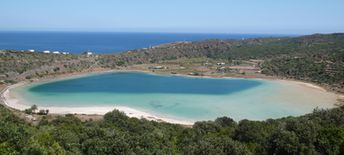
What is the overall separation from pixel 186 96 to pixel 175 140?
4829cm

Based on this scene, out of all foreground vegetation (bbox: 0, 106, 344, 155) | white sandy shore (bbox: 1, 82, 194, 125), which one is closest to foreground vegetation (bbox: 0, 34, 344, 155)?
foreground vegetation (bbox: 0, 106, 344, 155)

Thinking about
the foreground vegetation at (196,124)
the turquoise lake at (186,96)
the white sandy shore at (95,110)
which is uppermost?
the foreground vegetation at (196,124)

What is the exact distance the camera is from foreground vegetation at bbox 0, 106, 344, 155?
72.8 ft

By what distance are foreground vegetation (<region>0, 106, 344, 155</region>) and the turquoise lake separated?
23.9 metres

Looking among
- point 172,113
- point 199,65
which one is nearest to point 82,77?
point 199,65

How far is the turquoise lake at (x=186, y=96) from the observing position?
67250 millimetres

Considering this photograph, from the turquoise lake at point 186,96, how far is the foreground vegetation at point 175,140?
78.3 ft

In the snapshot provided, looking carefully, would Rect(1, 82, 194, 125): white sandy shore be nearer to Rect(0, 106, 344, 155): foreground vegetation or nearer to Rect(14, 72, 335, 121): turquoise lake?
Rect(14, 72, 335, 121): turquoise lake

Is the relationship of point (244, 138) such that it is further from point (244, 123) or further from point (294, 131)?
point (294, 131)

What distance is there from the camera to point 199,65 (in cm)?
13400

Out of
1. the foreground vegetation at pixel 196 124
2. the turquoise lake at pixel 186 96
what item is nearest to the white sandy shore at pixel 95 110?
the turquoise lake at pixel 186 96

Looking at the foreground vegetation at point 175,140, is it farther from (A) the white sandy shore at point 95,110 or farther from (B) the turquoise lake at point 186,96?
(B) the turquoise lake at point 186,96

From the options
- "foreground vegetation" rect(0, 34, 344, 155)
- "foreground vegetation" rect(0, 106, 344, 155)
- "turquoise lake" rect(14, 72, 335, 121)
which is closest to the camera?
"foreground vegetation" rect(0, 106, 344, 155)

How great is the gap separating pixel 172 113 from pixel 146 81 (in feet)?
136
